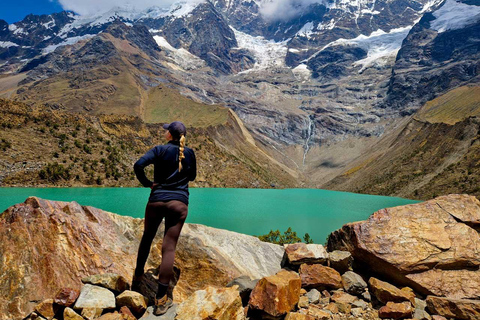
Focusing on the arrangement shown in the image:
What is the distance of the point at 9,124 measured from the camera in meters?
61.7

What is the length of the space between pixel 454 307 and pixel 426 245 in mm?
Answer: 1807

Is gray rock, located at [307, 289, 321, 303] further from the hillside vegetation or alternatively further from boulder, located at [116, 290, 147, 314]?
the hillside vegetation

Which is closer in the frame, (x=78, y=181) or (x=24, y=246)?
(x=24, y=246)

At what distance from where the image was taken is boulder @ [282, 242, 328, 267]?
8.48m

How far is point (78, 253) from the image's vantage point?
702 centimetres

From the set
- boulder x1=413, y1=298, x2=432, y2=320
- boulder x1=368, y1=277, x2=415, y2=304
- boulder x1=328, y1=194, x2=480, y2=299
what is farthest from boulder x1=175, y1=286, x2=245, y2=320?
boulder x1=328, y1=194, x2=480, y2=299

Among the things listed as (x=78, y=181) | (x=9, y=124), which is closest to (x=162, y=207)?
Result: (x=78, y=181)

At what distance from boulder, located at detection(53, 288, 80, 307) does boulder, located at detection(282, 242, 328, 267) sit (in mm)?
5591

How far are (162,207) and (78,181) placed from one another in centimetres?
6459

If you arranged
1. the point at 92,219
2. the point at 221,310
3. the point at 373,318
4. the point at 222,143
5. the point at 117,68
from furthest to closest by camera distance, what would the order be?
1. the point at 117,68
2. the point at 222,143
3. the point at 92,219
4. the point at 373,318
5. the point at 221,310

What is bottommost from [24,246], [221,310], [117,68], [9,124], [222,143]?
[222,143]

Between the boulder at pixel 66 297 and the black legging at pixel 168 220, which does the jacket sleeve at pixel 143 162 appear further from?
the boulder at pixel 66 297

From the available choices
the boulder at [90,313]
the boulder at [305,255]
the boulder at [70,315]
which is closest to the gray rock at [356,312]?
the boulder at [305,255]

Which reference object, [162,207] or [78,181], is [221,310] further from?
[78,181]
